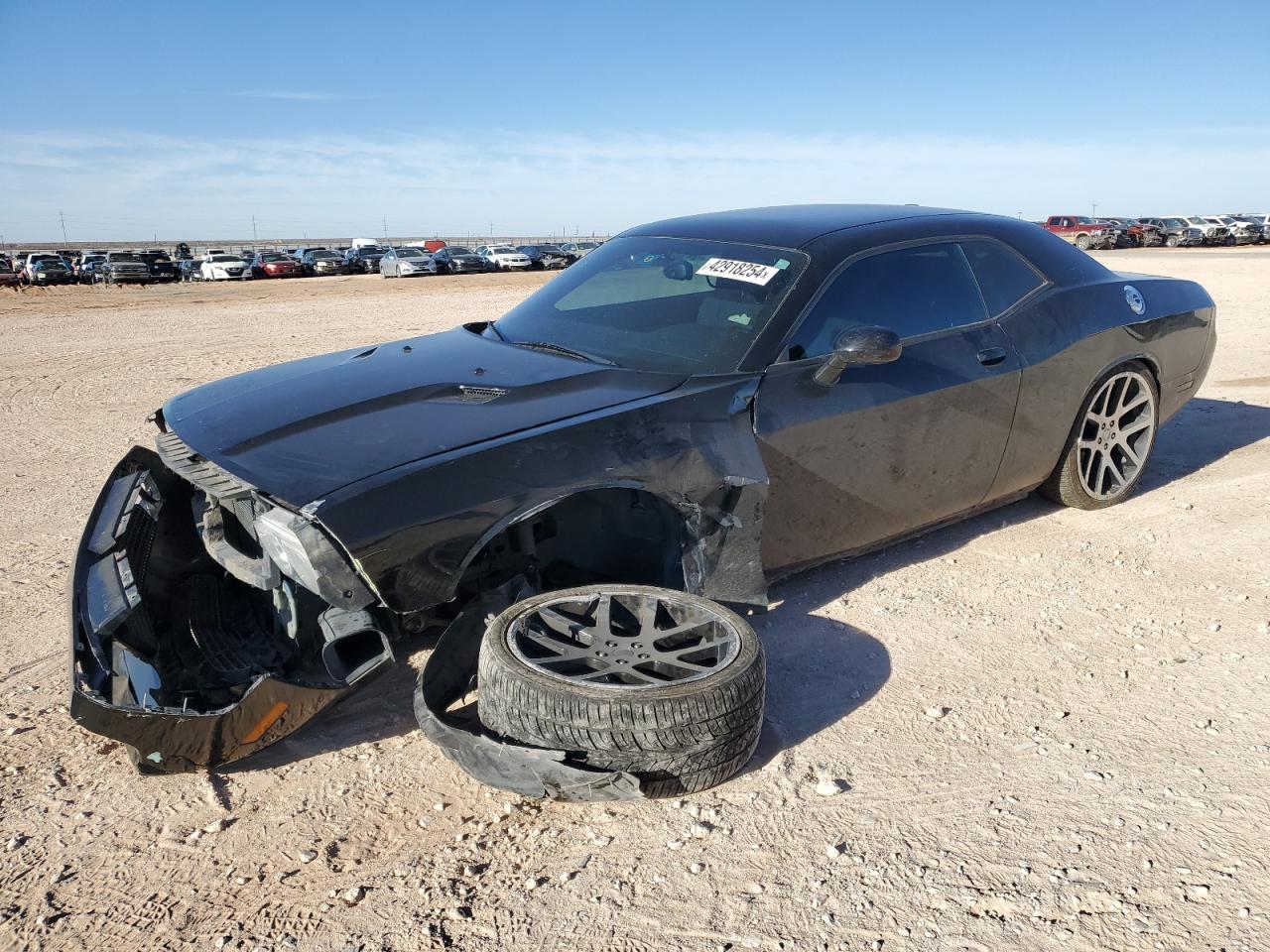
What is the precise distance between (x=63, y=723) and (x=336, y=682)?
1.11 metres

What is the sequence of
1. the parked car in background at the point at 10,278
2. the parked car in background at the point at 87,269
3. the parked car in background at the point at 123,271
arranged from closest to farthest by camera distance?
the parked car in background at the point at 10,278 → the parked car in background at the point at 123,271 → the parked car in background at the point at 87,269

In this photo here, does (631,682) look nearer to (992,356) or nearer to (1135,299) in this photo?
(992,356)

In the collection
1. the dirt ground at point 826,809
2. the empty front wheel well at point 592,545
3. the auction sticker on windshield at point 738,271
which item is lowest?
the dirt ground at point 826,809

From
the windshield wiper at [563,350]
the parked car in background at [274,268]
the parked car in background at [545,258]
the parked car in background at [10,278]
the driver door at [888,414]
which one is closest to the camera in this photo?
the driver door at [888,414]

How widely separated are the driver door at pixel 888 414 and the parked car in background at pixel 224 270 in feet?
117

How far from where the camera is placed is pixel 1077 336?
4.38m

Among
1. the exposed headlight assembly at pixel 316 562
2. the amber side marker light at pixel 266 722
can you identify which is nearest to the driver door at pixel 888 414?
the exposed headlight assembly at pixel 316 562

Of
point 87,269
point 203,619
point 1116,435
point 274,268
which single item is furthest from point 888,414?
point 274,268

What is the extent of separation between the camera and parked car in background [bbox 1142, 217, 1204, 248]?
40.4m

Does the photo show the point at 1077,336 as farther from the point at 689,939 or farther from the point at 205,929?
the point at 205,929

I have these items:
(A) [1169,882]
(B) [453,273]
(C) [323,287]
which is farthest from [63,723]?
(B) [453,273]

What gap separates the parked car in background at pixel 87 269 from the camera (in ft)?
108

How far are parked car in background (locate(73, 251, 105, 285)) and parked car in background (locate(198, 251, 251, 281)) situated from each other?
3.41m

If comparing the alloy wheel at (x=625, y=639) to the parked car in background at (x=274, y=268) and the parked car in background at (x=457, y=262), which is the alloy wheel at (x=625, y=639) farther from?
the parked car in background at (x=274, y=268)
